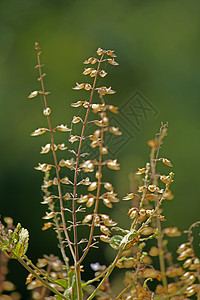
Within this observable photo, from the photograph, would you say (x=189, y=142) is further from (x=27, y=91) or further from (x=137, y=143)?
(x=27, y=91)

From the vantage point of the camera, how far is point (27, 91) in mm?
2375

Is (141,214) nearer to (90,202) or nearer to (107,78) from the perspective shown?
(90,202)

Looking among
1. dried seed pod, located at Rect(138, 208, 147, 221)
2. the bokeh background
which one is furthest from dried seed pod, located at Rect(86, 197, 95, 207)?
the bokeh background

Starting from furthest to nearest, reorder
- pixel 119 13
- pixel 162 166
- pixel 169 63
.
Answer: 1. pixel 119 13
2. pixel 169 63
3. pixel 162 166

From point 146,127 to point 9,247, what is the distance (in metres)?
1.86

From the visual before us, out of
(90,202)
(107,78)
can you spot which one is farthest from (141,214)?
(107,78)

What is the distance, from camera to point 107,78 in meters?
2.41

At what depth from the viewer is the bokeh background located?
6.67ft

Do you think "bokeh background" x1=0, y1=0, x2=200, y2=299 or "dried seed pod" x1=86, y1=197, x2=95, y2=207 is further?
"bokeh background" x1=0, y1=0, x2=200, y2=299

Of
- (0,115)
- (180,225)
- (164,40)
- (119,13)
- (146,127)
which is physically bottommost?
(180,225)

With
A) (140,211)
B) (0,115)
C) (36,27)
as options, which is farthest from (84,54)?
(140,211)

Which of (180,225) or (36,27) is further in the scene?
(36,27)

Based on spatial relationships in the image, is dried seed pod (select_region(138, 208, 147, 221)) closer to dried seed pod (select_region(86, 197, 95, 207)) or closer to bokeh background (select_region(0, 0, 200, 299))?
dried seed pod (select_region(86, 197, 95, 207))

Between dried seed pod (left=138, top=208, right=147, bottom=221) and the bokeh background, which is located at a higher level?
the bokeh background
